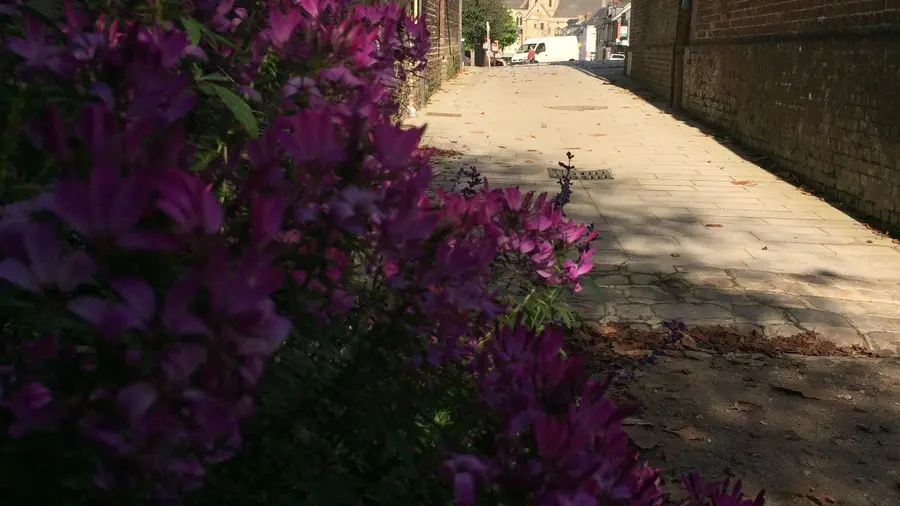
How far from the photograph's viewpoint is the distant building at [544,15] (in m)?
112

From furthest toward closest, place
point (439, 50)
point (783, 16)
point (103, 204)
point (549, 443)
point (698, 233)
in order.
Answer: point (439, 50), point (783, 16), point (698, 233), point (549, 443), point (103, 204)

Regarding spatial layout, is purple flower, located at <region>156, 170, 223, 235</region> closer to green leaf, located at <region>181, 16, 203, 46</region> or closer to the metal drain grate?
green leaf, located at <region>181, 16, 203, 46</region>

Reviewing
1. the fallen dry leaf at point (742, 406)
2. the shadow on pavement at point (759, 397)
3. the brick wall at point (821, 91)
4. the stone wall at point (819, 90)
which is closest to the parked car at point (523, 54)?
the stone wall at point (819, 90)

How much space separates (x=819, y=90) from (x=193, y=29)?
7.85 metres

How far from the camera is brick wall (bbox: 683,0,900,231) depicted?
6.36 meters

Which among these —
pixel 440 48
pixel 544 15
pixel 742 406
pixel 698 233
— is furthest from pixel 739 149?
pixel 544 15

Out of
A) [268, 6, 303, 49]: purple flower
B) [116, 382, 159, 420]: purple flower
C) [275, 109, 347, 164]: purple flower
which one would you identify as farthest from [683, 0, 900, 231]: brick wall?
[116, 382, 159, 420]: purple flower

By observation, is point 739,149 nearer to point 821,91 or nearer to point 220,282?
point 821,91

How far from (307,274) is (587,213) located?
5.79 m

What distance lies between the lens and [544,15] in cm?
11606

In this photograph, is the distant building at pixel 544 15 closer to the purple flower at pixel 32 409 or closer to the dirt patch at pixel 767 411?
the dirt patch at pixel 767 411

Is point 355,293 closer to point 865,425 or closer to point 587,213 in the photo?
point 865,425

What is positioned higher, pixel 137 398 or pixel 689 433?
pixel 137 398

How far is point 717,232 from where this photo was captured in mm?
6141
